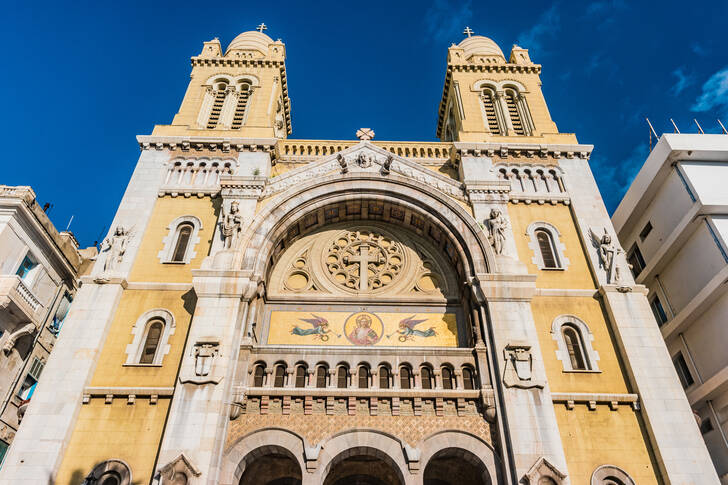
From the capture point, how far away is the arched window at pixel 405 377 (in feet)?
56.7

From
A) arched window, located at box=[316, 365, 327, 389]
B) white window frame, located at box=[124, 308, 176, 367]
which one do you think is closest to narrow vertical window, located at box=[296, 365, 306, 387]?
arched window, located at box=[316, 365, 327, 389]

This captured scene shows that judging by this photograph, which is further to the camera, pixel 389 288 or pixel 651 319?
pixel 389 288

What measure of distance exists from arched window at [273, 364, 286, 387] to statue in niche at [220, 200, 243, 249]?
5.01m

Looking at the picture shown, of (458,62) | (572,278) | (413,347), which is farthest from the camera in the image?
(458,62)

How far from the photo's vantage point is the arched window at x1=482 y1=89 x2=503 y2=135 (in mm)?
27011

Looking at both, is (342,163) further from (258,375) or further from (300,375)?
(258,375)

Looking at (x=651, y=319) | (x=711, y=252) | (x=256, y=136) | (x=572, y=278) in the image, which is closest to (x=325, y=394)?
(x=572, y=278)

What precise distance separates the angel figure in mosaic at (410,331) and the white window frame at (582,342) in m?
4.43

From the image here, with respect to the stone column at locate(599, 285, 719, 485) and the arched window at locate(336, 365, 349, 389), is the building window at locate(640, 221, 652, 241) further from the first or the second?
the arched window at locate(336, 365, 349, 389)

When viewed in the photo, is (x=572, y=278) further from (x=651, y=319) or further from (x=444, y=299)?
(x=444, y=299)

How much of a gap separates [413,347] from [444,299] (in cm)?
289

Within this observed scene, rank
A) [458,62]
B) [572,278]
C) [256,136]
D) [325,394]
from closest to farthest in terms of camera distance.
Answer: [325,394] → [572,278] → [256,136] → [458,62]

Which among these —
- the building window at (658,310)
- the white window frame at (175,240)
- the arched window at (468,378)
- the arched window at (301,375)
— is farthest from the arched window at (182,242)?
the building window at (658,310)

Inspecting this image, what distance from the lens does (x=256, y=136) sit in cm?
2459
